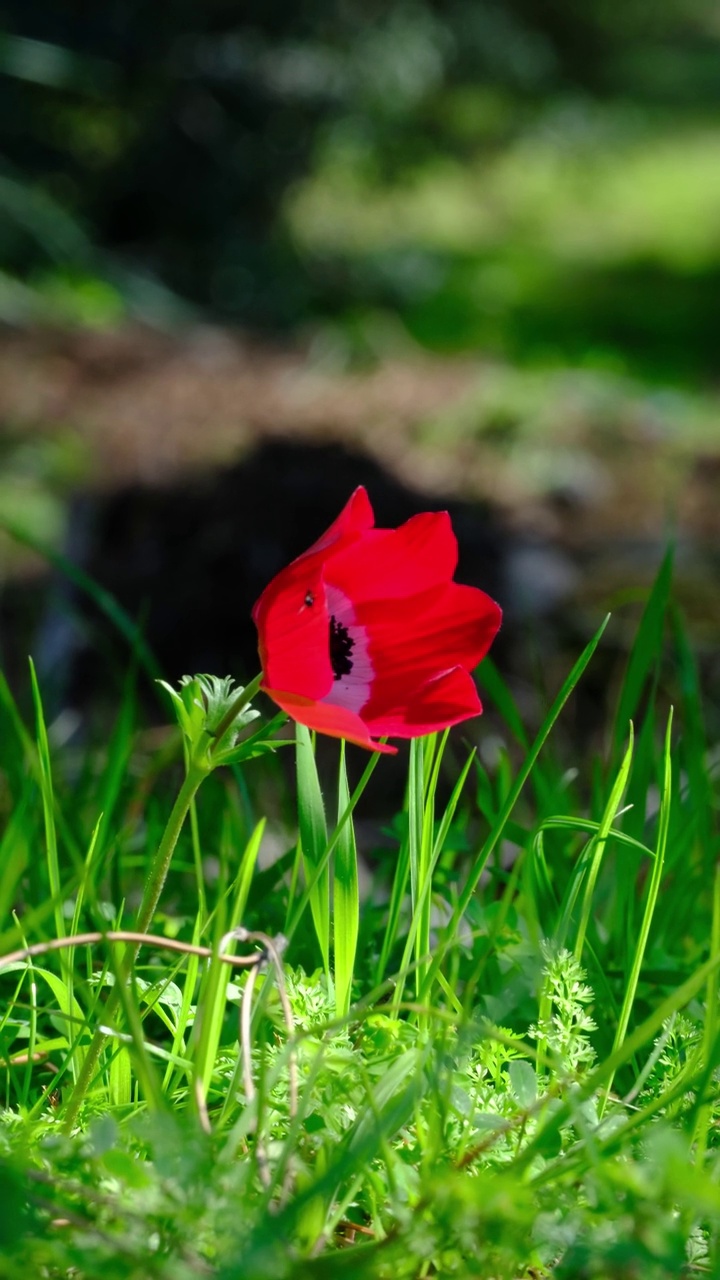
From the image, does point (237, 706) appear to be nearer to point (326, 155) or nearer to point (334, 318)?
point (326, 155)

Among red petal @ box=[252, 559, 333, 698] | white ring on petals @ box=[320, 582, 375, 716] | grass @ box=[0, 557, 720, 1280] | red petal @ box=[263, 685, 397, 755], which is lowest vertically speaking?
grass @ box=[0, 557, 720, 1280]

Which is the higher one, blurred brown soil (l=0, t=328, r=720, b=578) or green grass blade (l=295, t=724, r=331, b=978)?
green grass blade (l=295, t=724, r=331, b=978)

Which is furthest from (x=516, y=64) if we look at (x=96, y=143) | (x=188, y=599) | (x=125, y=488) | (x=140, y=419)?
(x=188, y=599)

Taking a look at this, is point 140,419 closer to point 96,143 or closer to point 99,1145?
point 96,143

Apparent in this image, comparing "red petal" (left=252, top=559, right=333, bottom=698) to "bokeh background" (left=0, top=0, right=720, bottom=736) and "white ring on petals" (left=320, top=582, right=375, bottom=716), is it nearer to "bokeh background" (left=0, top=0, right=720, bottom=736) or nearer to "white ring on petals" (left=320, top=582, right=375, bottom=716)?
"white ring on petals" (left=320, top=582, right=375, bottom=716)

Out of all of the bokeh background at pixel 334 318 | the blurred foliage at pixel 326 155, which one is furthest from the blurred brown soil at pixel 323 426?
the blurred foliage at pixel 326 155

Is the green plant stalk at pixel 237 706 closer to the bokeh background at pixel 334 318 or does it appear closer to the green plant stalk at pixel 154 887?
the green plant stalk at pixel 154 887

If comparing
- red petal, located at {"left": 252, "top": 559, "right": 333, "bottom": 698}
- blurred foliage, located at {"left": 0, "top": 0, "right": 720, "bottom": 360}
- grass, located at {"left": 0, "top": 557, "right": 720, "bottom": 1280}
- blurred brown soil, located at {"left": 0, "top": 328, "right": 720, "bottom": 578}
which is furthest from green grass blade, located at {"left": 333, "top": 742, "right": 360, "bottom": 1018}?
blurred foliage, located at {"left": 0, "top": 0, "right": 720, "bottom": 360}
